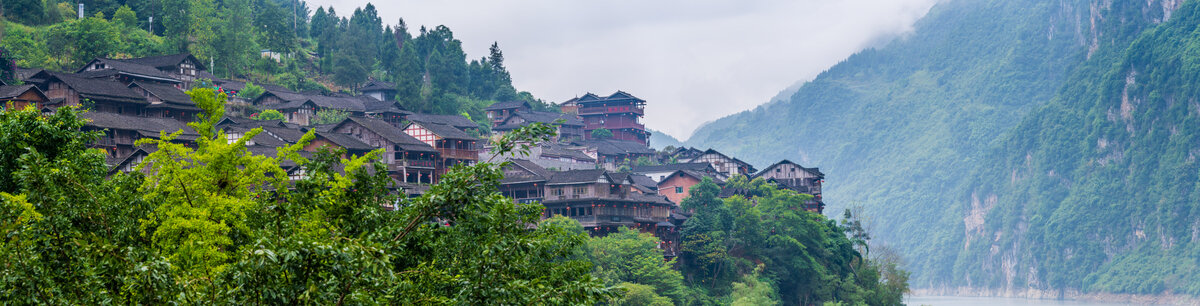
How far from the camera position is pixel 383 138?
67188 mm

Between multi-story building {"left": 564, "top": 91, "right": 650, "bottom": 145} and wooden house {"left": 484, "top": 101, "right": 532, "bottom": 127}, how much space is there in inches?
401

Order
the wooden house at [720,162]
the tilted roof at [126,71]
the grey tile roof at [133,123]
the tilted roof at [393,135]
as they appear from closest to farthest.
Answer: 1. the grey tile roof at [133,123]
2. the tilted roof at [126,71]
3. the tilted roof at [393,135]
4. the wooden house at [720,162]

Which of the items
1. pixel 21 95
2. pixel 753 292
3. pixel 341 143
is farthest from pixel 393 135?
pixel 753 292

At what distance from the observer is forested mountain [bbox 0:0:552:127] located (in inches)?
3049

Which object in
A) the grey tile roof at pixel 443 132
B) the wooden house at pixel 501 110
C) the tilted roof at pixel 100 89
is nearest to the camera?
the tilted roof at pixel 100 89

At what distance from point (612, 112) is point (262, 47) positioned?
36.8 m

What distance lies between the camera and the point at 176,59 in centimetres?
7531

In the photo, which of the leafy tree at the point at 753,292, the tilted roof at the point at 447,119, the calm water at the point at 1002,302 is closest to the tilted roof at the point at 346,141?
the tilted roof at the point at 447,119

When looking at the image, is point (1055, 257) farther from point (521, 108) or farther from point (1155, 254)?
point (521, 108)

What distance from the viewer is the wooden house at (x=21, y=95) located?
56.1 m

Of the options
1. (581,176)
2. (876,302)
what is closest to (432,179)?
(581,176)

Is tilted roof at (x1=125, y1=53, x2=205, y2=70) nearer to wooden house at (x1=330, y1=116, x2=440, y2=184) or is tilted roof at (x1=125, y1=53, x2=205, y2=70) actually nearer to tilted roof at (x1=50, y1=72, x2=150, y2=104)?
tilted roof at (x1=50, y1=72, x2=150, y2=104)

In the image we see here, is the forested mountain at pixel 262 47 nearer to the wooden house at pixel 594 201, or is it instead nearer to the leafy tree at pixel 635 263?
the wooden house at pixel 594 201

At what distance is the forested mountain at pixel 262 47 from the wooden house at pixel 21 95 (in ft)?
52.3
